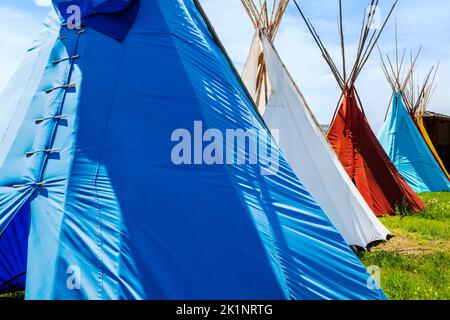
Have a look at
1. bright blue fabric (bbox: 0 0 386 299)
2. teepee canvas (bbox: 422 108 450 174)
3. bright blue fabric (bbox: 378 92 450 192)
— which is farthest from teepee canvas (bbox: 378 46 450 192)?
bright blue fabric (bbox: 0 0 386 299)

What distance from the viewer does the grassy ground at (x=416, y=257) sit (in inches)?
129

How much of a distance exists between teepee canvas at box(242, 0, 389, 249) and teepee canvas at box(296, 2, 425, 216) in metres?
1.40

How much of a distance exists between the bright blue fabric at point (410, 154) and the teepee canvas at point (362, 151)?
3.43 meters

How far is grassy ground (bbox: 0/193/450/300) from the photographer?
3.29 m

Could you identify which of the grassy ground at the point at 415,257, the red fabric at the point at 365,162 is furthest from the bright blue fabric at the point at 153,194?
the red fabric at the point at 365,162

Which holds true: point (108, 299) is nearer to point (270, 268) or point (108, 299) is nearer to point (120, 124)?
point (270, 268)

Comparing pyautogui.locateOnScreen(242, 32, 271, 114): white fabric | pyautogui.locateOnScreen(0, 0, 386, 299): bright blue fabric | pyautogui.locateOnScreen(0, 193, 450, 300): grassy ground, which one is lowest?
pyautogui.locateOnScreen(0, 193, 450, 300): grassy ground

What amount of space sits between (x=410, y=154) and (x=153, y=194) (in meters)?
8.73

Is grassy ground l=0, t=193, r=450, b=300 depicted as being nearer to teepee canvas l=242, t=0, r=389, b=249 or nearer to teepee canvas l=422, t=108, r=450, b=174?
teepee canvas l=242, t=0, r=389, b=249

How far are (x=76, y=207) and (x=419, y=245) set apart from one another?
374 centimetres

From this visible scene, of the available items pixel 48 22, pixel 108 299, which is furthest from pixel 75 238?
pixel 48 22

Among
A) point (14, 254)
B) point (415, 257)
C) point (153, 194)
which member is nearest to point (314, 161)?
point (415, 257)
